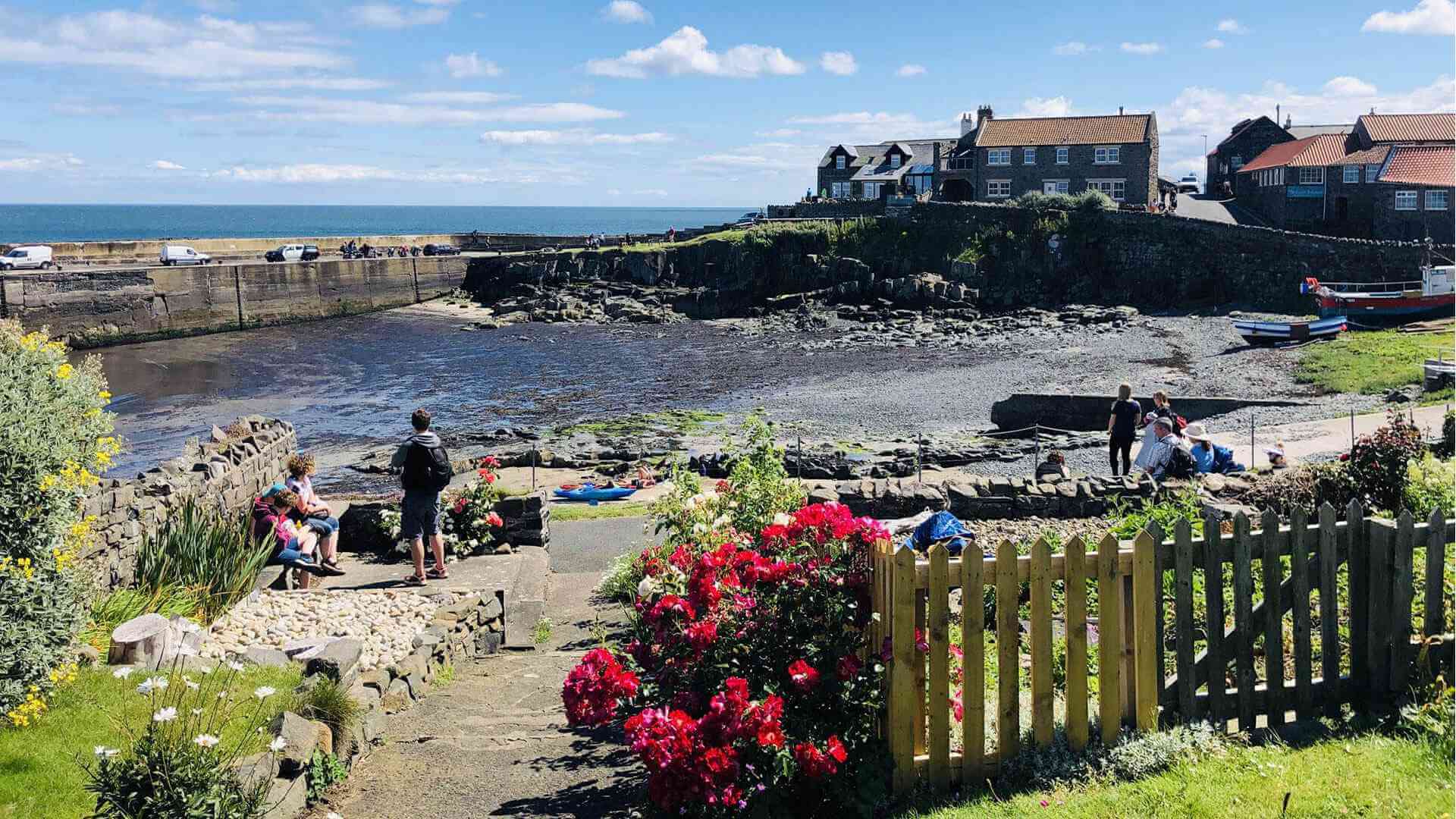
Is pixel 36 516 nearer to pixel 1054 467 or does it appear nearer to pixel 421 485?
pixel 421 485

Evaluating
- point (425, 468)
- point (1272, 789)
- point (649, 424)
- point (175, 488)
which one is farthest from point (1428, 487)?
Result: point (649, 424)

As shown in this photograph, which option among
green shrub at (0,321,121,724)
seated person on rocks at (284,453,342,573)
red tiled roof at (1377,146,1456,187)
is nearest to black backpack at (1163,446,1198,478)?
seated person on rocks at (284,453,342,573)

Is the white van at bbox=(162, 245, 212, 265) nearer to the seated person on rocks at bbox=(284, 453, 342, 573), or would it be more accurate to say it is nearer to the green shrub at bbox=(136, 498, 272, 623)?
the seated person on rocks at bbox=(284, 453, 342, 573)

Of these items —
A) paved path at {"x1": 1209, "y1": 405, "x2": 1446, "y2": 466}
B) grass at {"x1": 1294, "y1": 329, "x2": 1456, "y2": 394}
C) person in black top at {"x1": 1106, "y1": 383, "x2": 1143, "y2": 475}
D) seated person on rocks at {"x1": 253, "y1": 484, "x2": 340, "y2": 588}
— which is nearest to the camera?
seated person on rocks at {"x1": 253, "y1": 484, "x2": 340, "y2": 588}

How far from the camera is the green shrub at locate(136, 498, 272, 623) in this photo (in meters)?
11.1

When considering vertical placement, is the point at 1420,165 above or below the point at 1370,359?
above

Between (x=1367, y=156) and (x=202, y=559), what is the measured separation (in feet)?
223

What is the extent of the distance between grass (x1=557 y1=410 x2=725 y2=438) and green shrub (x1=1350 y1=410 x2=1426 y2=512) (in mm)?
23550

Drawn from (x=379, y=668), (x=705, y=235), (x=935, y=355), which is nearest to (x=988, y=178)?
(x=705, y=235)

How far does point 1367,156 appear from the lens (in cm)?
6488

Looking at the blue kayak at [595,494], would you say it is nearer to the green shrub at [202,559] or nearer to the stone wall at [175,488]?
the stone wall at [175,488]

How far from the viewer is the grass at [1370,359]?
32.9m

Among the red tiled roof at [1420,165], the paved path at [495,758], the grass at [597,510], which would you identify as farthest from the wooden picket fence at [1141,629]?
the red tiled roof at [1420,165]

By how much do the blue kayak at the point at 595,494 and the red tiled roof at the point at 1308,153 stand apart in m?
58.9
